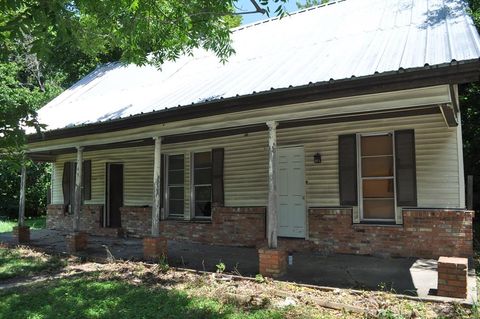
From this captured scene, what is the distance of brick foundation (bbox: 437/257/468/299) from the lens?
554 centimetres

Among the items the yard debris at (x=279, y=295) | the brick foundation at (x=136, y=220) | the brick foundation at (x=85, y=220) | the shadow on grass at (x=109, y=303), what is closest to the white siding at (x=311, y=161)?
the brick foundation at (x=136, y=220)

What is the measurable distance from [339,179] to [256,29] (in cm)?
568

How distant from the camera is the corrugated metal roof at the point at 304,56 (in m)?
6.55

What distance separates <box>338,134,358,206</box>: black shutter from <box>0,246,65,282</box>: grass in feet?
19.7

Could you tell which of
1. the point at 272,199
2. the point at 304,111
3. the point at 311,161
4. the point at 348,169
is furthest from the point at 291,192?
the point at 304,111

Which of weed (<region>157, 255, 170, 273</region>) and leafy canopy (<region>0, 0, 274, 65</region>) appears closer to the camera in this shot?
leafy canopy (<region>0, 0, 274, 65</region>)

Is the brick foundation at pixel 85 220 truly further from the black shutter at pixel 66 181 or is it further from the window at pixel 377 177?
the window at pixel 377 177

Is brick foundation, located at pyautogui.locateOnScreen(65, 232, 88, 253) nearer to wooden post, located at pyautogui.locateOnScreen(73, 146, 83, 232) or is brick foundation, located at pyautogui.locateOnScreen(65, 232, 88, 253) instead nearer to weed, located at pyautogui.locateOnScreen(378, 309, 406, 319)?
wooden post, located at pyautogui.locateOnScreen(73, 146, 83, 232)

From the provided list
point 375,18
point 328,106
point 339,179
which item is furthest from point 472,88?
point 328,106

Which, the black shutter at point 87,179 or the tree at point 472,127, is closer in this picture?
the tree at point 472,127

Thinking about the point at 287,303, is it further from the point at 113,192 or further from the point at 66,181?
the point at 66,181

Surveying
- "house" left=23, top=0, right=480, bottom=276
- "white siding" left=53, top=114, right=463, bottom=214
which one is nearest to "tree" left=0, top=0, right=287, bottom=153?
"house" left=23, top=0, right=480, bottom=276

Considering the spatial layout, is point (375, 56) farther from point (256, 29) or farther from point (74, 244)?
point (74, 244)

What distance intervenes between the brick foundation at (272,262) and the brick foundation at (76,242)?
5.18 m
